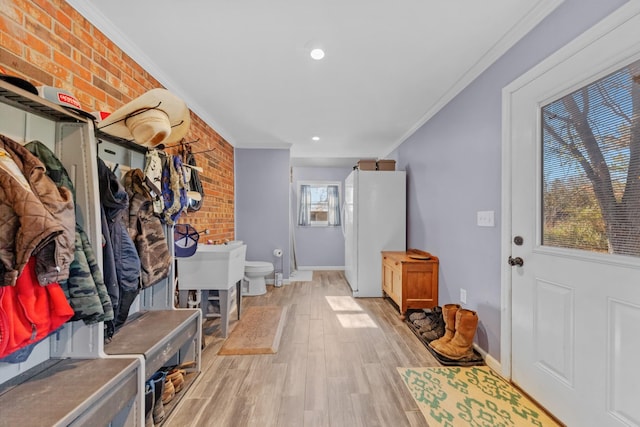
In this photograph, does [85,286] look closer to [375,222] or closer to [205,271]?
[205,271]

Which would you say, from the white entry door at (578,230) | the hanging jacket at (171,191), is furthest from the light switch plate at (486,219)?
the hanging jacket at (171,191)

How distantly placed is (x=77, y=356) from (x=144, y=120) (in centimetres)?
116

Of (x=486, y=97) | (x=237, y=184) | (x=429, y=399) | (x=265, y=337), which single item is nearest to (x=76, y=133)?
(x=265, y=337)

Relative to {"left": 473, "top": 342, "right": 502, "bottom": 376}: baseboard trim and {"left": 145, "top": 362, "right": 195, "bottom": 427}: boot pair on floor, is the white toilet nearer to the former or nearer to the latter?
{"left": 145, "top": 362, "right": 195, "bottom": 427}: boot pair on floor

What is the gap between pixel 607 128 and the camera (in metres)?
1.24

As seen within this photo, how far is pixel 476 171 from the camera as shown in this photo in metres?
2.16

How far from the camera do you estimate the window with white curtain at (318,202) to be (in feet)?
18.8

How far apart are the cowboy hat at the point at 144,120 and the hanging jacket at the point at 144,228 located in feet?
0.67

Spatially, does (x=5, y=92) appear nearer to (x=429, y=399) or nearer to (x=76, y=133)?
(x=76, y=133)

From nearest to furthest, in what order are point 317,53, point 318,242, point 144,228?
point 144,228 → point 317,53 → point 318,242

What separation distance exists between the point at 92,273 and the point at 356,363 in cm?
178

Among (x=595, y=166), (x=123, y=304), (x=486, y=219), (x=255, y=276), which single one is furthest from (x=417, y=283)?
→ (x=123, y=304)

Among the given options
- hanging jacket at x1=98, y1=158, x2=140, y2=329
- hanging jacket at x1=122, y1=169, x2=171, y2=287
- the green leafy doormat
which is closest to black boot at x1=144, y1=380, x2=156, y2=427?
hanging jacket at x1=98, y1=158, x2=140, y2=329

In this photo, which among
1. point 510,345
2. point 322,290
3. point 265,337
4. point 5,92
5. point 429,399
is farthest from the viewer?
point 322,290
